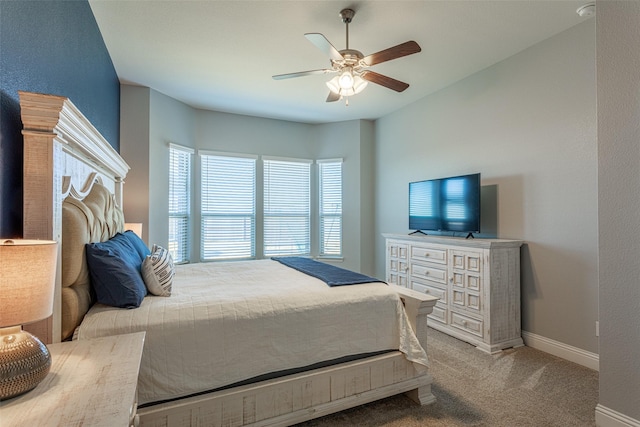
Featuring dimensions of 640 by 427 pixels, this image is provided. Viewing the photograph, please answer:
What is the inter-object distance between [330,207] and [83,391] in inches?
184

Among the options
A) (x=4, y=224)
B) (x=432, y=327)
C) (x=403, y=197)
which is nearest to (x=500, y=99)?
(x=403, y=197)

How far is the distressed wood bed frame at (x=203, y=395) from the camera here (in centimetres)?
133

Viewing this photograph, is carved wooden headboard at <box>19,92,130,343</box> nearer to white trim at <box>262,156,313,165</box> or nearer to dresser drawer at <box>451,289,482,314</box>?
dresser drawer at <box>451,289,482,314</box>

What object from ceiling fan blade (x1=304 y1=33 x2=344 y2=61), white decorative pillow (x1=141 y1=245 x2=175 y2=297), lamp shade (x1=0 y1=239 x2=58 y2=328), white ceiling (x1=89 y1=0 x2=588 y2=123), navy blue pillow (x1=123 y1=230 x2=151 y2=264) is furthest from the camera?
white ceiling (x1=89 y1=0 x2=588 y2=123)

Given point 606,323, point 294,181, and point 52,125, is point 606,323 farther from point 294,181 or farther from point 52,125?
point 294,181

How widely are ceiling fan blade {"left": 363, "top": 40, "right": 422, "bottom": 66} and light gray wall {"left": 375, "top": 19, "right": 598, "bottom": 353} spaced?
1.58 meters

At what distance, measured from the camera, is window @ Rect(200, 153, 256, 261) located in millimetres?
4789

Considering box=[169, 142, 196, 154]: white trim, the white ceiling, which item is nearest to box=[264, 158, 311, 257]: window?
box=[169, 142, 196, 154]: white trim

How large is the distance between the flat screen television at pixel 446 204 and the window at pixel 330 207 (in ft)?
4.99

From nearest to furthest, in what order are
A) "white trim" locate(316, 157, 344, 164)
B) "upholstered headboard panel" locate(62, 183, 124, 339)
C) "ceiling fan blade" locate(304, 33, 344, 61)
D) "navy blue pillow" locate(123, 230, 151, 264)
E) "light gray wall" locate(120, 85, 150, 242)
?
"upholstered headboard panel" locate(62, 183, 124, 339), "ceiling fan blade" locate(304, 33, 344, 61), "navy blue pillow" locate(123, 230, 151, 264), "light gray wall" locate(120, 85, 150, 242), "white trim" locate(316, 157, 344, 164)

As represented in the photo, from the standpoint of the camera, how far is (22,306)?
84 centimetres

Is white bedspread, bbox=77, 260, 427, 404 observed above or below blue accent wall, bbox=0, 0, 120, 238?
below

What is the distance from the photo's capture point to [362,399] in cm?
194

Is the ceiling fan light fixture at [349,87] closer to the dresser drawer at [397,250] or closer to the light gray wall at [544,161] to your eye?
the light gray wall at [544,161]
